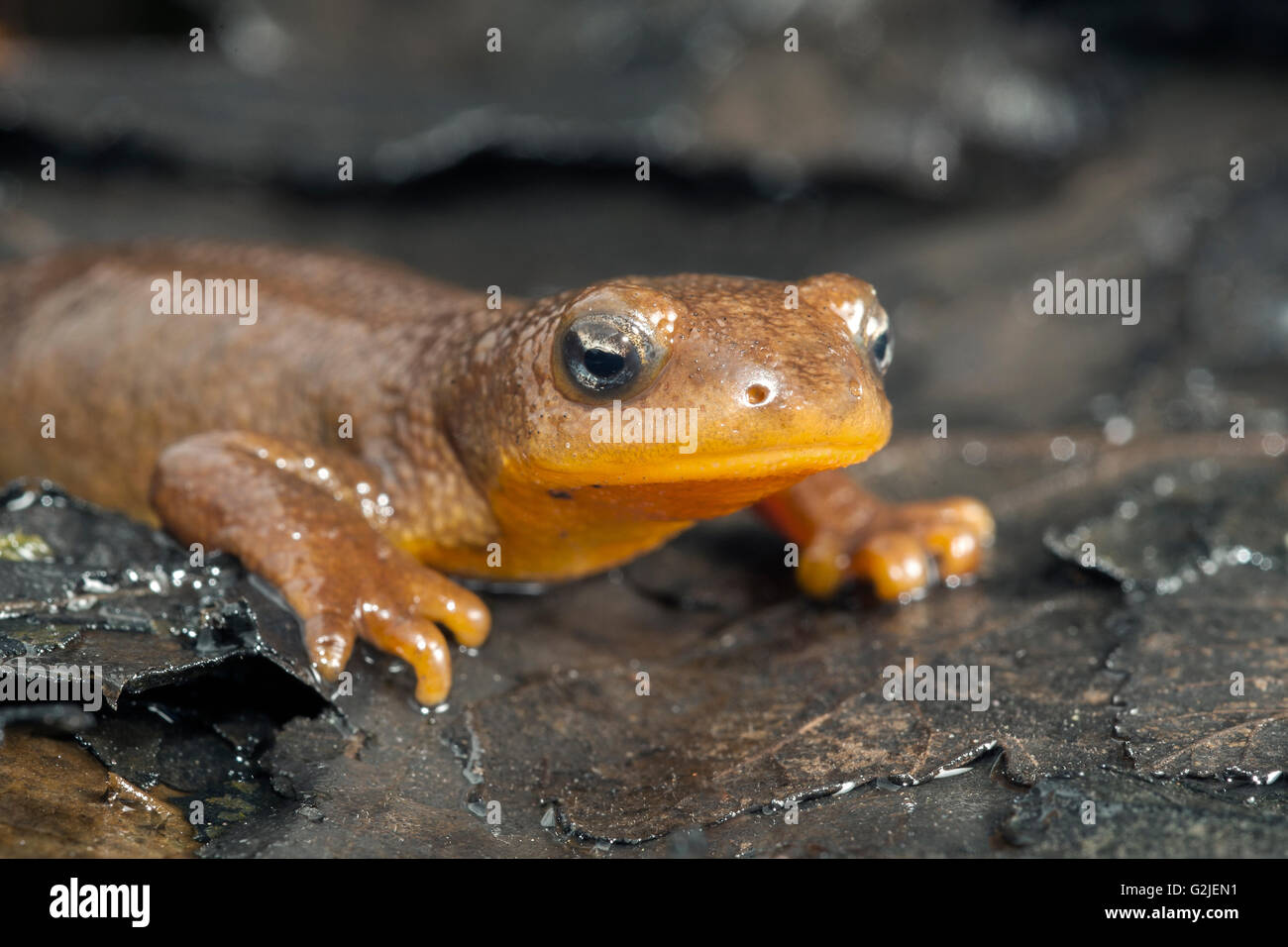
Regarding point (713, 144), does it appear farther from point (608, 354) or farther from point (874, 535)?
point (608, 354)

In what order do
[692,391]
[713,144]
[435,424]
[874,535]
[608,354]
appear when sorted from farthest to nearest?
1. [713,144]
2. [874,535]
3. [435,424]
4. [608,354]
5. [692,391]

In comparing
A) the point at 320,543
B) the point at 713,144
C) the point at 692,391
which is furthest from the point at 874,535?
the point at 713,144

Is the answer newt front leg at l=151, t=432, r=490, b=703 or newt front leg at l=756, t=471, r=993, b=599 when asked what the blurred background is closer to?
newt front leg at l=756, t=471, r=993, b=599

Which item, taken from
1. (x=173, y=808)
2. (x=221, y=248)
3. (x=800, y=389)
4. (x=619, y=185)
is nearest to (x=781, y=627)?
(x=800, y=389)

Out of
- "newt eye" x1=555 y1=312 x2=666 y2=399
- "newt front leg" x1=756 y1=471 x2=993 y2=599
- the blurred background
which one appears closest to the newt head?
"newt eye" x1=555 y1=312 x2=666 y2=399

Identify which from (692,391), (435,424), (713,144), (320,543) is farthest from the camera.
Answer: (713,144)

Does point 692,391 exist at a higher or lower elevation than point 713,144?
lower
